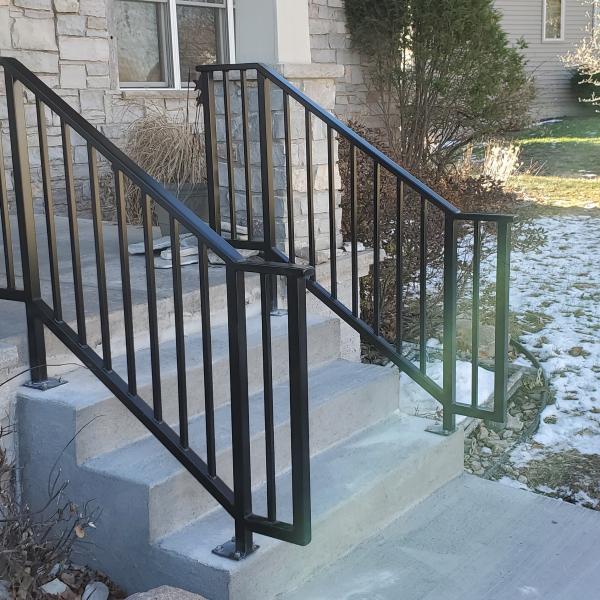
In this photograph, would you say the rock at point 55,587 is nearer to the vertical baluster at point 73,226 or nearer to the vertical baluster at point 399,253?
the vertical baluster at point 73,226

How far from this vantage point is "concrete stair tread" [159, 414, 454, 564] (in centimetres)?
243

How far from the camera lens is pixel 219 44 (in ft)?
25.7

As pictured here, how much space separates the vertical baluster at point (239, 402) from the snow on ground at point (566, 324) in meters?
1.87

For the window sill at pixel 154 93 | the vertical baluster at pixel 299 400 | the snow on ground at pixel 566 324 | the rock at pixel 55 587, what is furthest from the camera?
the window sill at pixel 154 93

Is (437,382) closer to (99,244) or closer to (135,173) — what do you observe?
(99,244)

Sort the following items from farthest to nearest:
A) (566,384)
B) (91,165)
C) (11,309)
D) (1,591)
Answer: (566,384)
(11,309)
(91,165)
(1,591)

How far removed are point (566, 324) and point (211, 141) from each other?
283cm

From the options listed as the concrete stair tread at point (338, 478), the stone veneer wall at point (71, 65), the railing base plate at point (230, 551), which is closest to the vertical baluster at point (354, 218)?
the concrete stair tread at point (338, 478)

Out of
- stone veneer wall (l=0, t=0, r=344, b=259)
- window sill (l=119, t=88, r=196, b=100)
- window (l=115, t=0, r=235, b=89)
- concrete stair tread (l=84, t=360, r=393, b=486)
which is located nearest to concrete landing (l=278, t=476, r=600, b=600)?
concrete stair tread (l=84, t=360, r=393, b=486)

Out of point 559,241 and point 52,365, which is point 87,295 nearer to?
point 52,365

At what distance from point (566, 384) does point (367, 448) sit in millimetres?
1789

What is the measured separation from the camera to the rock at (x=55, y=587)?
94.9 inches

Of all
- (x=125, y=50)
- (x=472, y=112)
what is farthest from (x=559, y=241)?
(x=125, y=50)

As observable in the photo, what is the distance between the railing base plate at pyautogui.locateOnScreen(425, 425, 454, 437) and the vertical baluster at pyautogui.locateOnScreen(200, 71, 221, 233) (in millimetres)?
1212
